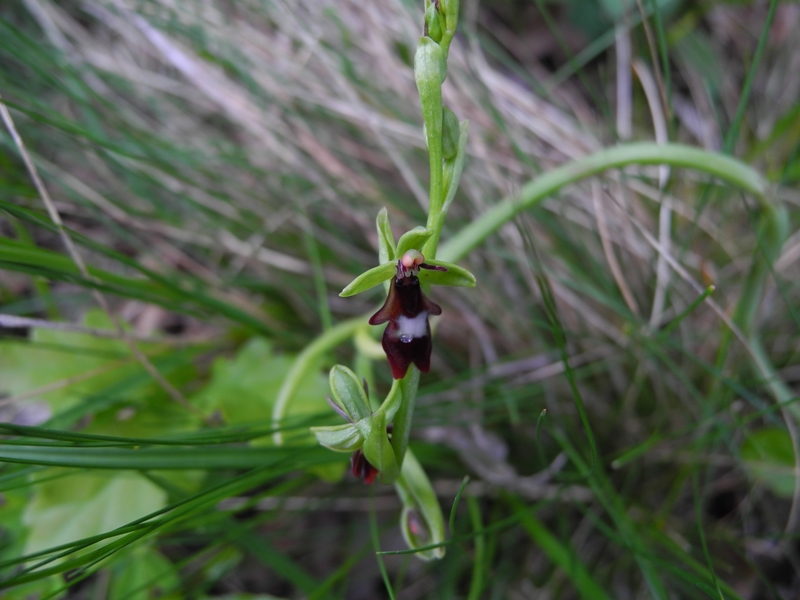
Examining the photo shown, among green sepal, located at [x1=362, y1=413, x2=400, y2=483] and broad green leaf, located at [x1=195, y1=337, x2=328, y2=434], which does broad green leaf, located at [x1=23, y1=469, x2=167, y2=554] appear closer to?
broad green leaf, located at [x1=195, y1=337, x2=328, y2=434]

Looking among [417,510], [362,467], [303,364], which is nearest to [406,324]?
[362,467]

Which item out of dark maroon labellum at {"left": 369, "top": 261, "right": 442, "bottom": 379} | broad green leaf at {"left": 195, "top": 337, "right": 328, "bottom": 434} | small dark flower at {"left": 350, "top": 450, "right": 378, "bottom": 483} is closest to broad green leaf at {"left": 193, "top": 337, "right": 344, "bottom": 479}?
broad green leaf at {"left": 195, "top": 337, "right": 328, "bottom": 434}

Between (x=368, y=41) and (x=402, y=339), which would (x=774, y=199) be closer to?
(x=402, y=339)

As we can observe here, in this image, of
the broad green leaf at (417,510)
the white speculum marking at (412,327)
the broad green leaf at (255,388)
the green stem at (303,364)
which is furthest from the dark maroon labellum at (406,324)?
the broad green leaf at (255,388)

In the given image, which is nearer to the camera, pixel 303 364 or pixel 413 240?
pixel 413 240

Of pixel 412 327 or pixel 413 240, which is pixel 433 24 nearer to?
pixel 413 240

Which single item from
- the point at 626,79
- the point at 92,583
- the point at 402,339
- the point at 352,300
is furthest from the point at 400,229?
the point at 92,583

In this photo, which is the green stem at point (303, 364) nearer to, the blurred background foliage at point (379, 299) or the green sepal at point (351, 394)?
the blurred background foliage at point (379, 299)
